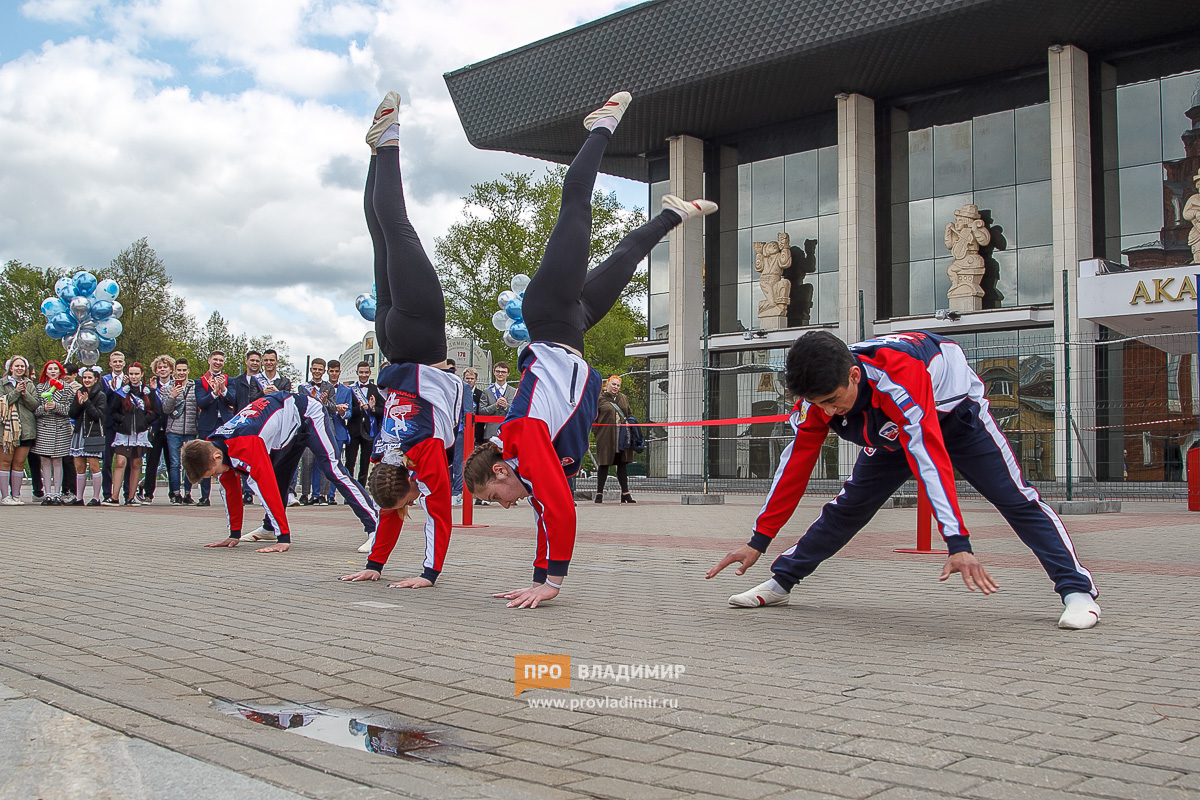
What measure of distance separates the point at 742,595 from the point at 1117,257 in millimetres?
23143

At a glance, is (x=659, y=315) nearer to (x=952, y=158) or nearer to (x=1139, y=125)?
(x=952, y=158)

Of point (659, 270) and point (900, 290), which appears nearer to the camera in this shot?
point (900, 290)

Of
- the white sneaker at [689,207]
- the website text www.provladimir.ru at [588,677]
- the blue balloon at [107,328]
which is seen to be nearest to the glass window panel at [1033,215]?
the white sneaker at [689,207]

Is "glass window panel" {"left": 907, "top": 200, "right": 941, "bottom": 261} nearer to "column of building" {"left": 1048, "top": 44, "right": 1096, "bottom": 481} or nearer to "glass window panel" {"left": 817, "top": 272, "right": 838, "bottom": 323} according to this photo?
"glass window panel" {"left": 817, "top": 272, "right": 838, "bottom": 323}

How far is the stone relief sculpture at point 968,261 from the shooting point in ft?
85.4

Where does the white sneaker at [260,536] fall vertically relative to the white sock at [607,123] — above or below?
below

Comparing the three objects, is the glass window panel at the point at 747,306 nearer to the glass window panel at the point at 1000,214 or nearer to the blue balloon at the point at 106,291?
the glass window panel at the point at 1000,214

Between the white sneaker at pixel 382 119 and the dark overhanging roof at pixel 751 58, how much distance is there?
20247 millimetres

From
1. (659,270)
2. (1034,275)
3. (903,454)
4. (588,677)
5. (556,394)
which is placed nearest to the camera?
(588,677)

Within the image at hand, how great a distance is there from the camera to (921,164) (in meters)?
28.2

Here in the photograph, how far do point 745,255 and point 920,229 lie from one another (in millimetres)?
5637

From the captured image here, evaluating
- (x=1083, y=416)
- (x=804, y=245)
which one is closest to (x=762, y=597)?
(x=1083, y=416)

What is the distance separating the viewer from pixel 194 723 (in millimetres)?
2930

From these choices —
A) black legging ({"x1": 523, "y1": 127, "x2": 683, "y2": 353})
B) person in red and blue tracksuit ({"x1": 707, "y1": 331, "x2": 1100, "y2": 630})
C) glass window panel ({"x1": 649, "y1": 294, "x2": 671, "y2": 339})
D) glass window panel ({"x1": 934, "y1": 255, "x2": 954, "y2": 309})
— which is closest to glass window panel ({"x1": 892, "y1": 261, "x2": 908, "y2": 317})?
glass window panel ({"x1": 934, "y1": 255, "x2": 954, "y2": 309})
